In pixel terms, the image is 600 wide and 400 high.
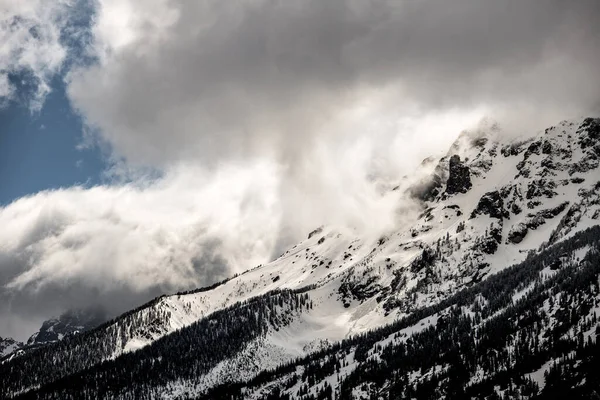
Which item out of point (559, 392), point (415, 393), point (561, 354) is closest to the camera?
point (559, 392)

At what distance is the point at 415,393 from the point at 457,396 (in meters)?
20.7

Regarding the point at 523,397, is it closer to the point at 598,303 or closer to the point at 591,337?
the point at 591,337

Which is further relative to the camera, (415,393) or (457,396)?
(415,393)

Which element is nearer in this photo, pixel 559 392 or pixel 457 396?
pixel 559 392

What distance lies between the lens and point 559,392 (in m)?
150

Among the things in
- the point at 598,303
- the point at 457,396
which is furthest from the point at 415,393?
the point at 598,303

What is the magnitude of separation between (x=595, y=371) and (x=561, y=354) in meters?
22.2

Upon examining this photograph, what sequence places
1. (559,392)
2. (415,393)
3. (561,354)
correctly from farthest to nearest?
(415,393) < (561,354) < (559,392)

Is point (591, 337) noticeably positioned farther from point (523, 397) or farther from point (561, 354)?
point (523, 397)

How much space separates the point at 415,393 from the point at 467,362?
21920 mm

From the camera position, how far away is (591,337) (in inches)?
6924

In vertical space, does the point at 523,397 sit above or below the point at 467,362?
below

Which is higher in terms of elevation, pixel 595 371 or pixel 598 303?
pixel 598 303

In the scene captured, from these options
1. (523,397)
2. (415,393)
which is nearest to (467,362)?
(415,393)
